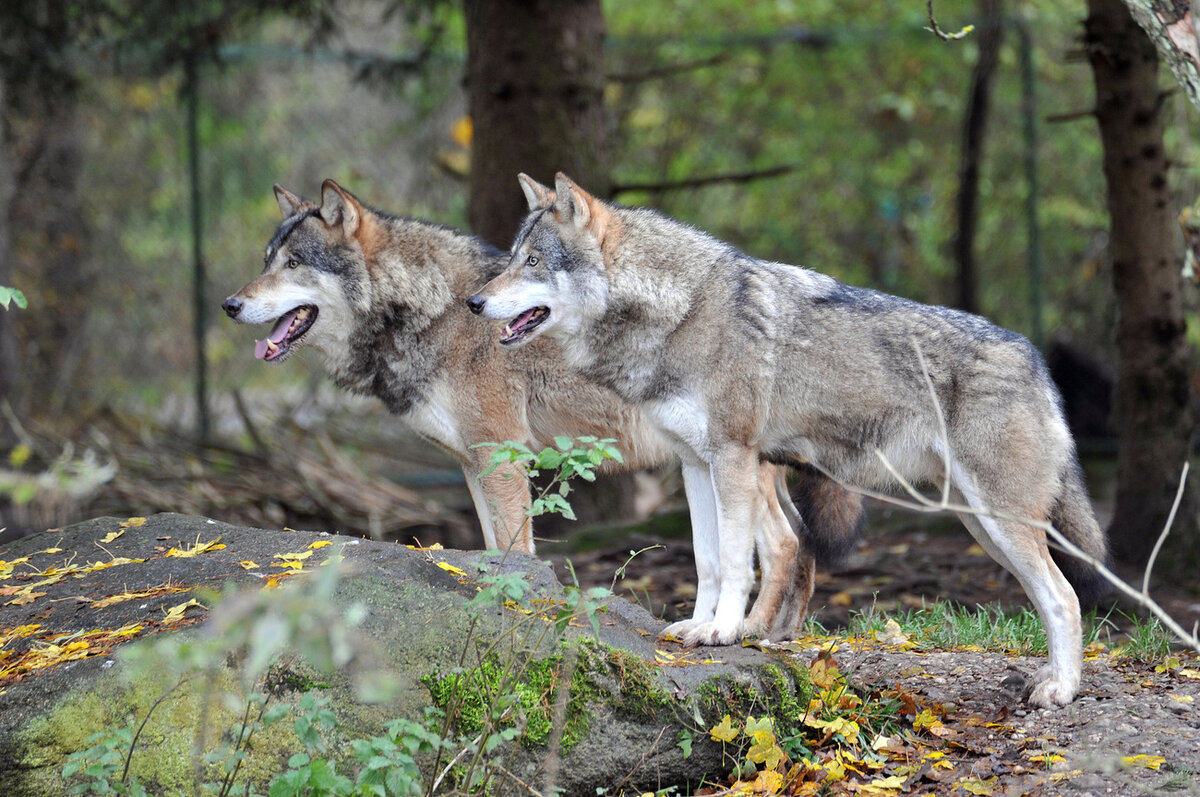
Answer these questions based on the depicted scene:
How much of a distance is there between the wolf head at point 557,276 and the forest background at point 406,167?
3459mm

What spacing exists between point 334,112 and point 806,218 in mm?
5724

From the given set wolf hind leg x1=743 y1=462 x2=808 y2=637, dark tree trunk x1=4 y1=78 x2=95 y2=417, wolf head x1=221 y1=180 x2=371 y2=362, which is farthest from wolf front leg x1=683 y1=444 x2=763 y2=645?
dark tree trunk x1=4 y1=78 x2=95 y2=417

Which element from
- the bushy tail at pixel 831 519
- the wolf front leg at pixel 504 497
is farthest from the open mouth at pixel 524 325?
the bushy tail at pixel 831 519

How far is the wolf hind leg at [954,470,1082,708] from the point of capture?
4.18 metres

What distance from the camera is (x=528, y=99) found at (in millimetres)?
7270

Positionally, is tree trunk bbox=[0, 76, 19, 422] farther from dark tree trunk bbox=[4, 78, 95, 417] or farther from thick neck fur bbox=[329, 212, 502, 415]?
thick neck fur bbox=[329, 212, 502, 415]

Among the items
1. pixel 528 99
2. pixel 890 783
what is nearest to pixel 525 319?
pixel 890 783

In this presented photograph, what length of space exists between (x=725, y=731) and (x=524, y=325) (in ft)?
6.25

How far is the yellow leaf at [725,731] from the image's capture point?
12.1 feet

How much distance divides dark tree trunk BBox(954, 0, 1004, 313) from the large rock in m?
7.52

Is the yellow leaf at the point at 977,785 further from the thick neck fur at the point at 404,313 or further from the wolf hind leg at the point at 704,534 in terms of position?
the thick neck fur at the point at 404,313

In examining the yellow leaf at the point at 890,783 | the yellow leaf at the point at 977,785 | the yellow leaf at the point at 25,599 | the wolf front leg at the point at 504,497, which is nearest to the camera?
the yellow leaf at the point at 977,785

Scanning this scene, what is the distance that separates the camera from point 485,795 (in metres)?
3.16

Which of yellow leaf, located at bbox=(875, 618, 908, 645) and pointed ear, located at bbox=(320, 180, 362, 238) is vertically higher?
pointed ear, located at bbox=(320, 180, 362, 238)
